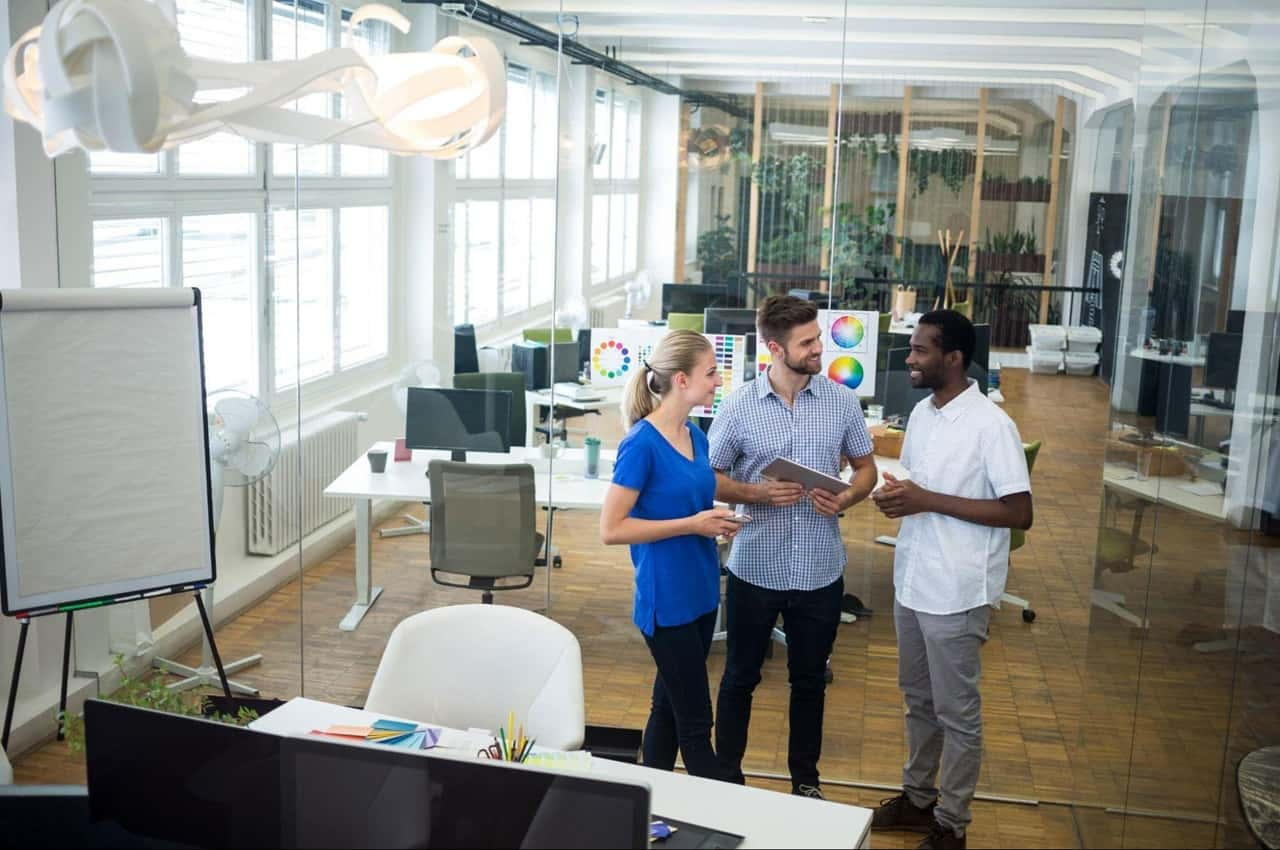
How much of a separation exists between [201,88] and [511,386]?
314cm

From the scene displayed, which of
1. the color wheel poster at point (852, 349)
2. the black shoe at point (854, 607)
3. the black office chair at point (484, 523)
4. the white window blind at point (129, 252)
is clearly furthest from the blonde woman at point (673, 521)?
the white window blind at point (129, 252)

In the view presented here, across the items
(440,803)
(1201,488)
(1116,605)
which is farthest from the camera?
(1116,605)

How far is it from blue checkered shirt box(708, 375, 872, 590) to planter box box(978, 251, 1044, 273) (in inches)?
46.1

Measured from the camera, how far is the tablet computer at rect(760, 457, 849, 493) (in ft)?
13.0

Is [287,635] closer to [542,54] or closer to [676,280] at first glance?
[676,280]

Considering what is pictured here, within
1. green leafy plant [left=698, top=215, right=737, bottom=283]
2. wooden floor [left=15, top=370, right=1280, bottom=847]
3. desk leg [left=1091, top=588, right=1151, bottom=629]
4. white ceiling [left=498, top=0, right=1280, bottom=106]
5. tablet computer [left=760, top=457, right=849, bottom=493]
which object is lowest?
wooden floor [left=15, top=370, right=1280, bottom=847]

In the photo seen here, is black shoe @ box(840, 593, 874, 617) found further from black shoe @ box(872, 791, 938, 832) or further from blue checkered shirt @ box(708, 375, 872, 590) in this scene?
blue checkered shirt @ box(708, 375, 872, 590)

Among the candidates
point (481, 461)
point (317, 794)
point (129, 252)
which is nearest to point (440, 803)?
point (317, 794)

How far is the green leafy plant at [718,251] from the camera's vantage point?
17.4 ft

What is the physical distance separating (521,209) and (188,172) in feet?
5.22

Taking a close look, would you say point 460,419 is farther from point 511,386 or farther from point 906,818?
point 906,818

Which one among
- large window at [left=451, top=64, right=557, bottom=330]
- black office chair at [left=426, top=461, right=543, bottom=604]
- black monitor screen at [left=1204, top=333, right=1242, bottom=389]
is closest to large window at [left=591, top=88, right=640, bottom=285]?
large window at [left=451, top=64, right=557, bottom=330]

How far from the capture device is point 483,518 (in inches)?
216

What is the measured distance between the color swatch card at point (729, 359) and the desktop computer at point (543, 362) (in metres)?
0.58
